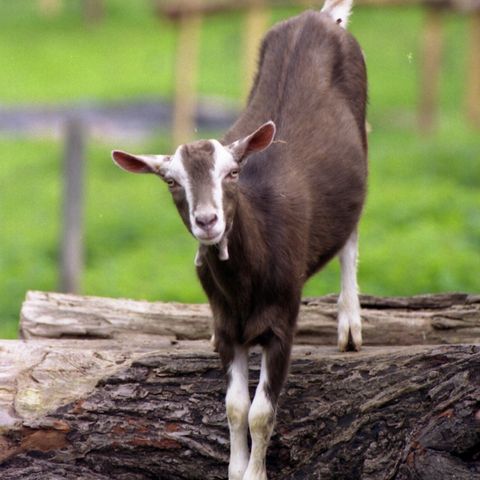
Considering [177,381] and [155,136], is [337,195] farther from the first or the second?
[155,136]

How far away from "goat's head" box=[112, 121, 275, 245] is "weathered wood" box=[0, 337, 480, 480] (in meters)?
0.97

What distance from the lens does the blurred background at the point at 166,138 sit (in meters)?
11.9

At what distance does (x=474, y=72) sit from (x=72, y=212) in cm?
771

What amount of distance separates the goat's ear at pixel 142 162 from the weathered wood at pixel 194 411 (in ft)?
3.47

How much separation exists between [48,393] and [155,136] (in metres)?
14.4

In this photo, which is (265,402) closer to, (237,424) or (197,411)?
(237,424)

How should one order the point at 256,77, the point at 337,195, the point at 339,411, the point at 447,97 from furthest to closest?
the point at 447,97
the point at 256,77
the point at 337,195
the point at 339,411

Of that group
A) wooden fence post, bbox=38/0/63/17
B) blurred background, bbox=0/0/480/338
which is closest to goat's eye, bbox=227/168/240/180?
blurred background, bbox=0/0/480/338

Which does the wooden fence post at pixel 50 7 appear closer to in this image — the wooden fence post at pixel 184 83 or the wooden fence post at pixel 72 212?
the wooden fence post at pixel 184 83

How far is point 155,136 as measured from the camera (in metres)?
20.7

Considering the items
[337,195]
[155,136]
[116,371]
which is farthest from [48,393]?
[155,136]

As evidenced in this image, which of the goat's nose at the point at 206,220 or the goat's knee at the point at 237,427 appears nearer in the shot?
the goat's nose at the point at 206,220

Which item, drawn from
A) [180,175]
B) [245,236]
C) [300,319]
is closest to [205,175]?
[180,175]

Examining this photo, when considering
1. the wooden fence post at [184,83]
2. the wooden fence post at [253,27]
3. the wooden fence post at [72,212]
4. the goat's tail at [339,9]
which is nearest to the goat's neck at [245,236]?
the goat's tail at [339,9]
